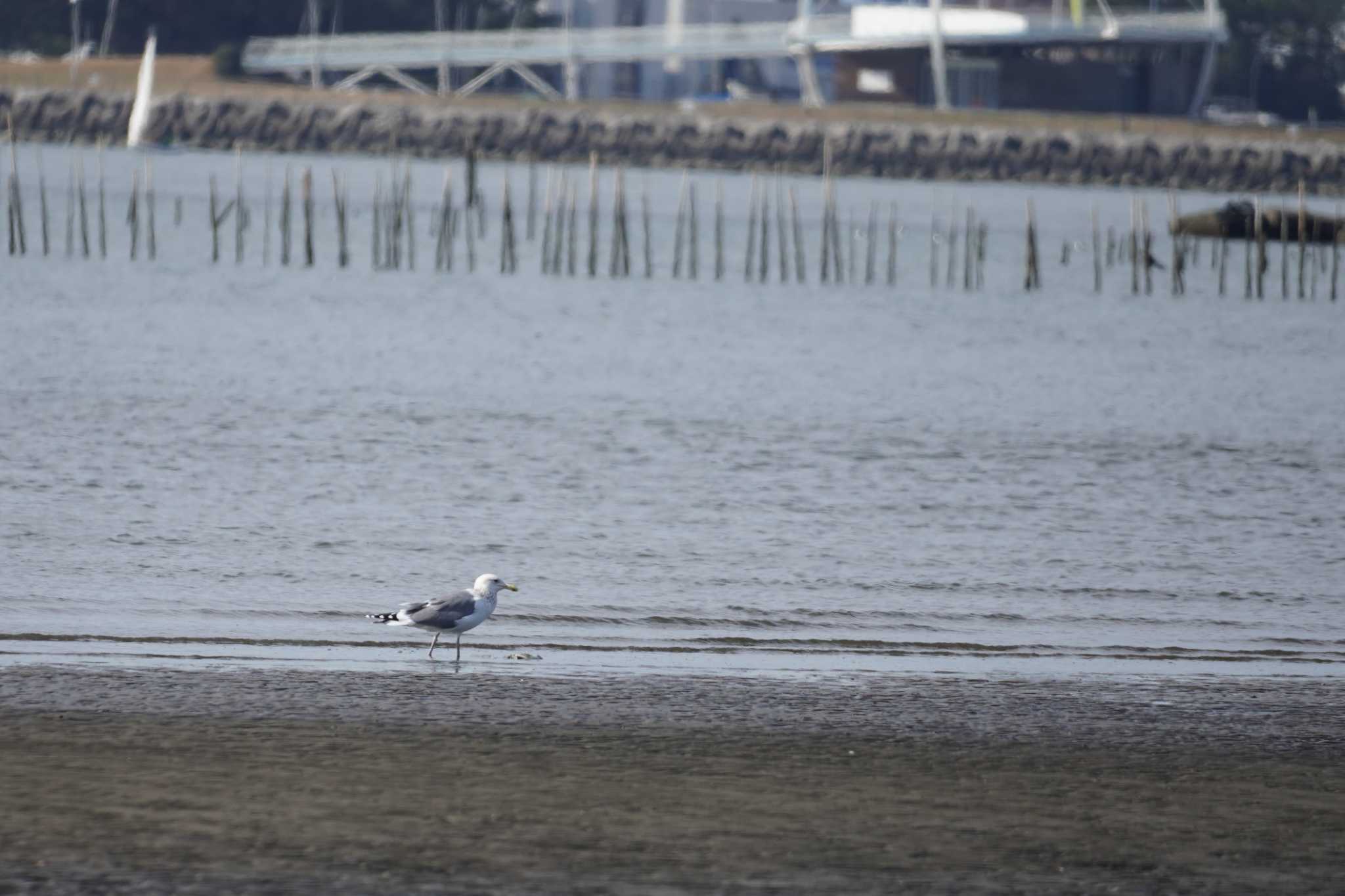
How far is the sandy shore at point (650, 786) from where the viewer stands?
7871mm

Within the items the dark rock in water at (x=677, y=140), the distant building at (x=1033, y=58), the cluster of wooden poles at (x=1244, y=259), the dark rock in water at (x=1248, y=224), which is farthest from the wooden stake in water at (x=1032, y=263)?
the distant building at (x=1033, y=58)

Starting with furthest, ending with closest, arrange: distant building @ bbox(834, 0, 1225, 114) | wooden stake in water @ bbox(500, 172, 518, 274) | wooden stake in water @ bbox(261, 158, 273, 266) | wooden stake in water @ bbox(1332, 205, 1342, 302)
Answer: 1. distant building @ bbox(834, 0, 1225, 114)
2. wooden stake in water @ bbox(261, 158, 273, 266)
3. wooden stake in water @ bbox(1332, 205, 1342, 302)
4. wooden stake in water @ bbox(500, 172, 518, 274)

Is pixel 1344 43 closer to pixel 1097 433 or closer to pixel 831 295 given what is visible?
pixel 831 295

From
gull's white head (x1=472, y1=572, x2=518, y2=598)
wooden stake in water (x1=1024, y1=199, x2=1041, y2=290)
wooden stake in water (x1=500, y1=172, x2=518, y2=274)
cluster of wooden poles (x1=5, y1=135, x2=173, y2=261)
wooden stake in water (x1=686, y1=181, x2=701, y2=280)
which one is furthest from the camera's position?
wooden stake in water (x1=686, y1=181, x2=701, y2=280)

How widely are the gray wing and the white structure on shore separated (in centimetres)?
10650

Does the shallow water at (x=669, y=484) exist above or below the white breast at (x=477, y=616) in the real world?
below

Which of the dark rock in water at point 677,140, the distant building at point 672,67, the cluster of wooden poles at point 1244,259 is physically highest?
the distant building at point 672,67

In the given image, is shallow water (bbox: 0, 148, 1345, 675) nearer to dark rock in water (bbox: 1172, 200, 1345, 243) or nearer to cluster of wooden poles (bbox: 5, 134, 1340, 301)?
cluster of wooden poles (bbox: 5, 134, 1340, 301)

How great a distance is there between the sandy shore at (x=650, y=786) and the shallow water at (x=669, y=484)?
1.10 m

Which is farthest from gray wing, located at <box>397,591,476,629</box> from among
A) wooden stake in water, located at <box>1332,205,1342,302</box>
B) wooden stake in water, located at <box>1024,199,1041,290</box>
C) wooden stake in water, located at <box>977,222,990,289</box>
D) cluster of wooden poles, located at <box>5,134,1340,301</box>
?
wooden stake in water, located at <box>1332,205,1342,302</box>

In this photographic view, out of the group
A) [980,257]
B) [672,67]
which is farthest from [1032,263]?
[672,67]

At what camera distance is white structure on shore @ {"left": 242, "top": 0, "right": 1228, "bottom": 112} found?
117438 millimetres

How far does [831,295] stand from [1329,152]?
201 feet

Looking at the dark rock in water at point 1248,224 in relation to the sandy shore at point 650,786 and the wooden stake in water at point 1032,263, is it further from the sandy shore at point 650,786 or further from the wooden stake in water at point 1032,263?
the sandy shore at point 650,786
